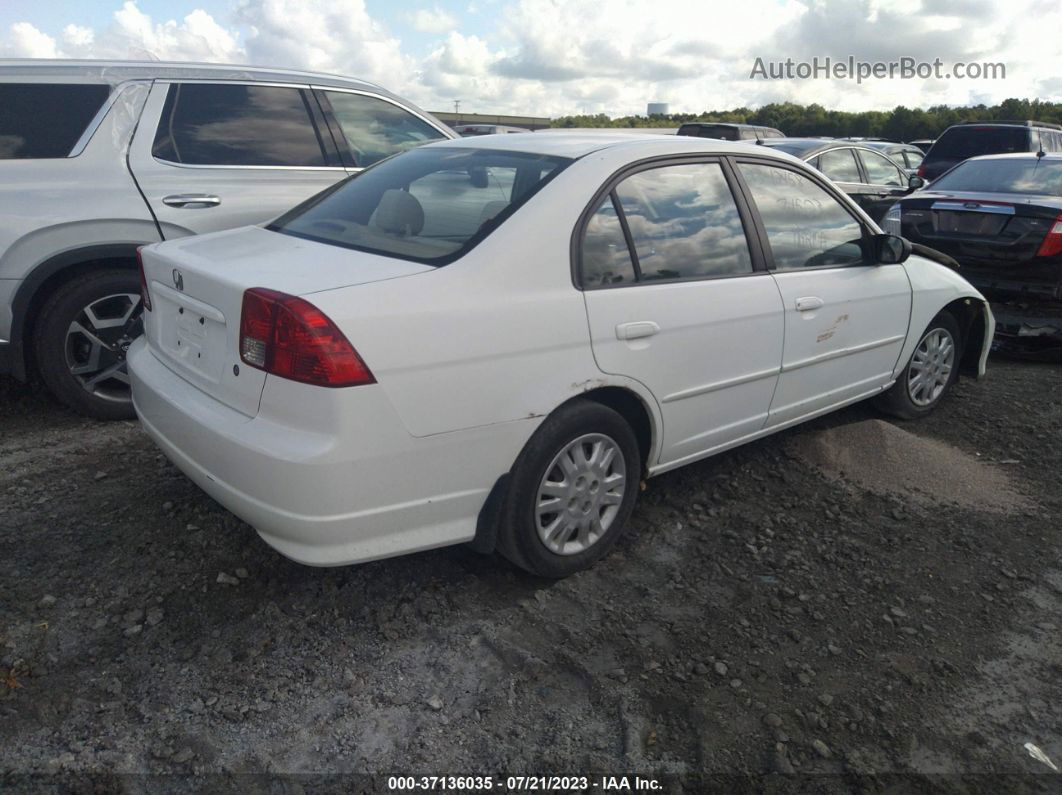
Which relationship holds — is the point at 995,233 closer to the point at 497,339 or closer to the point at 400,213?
the point at 400,213

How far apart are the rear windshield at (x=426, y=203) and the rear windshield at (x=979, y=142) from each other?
→ 12.0 m

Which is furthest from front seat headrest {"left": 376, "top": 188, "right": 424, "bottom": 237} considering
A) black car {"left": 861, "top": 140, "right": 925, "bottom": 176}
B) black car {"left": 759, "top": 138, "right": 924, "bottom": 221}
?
black car {"left": 861, "top": 140, "right": 925, "bottom": 176}

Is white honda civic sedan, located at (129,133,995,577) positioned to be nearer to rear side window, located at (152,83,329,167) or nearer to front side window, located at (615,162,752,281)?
front side window, located at (615,162,752,281)

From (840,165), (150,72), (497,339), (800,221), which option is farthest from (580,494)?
(840,165)

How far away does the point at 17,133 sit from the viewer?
4535mm

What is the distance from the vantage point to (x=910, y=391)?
17.0ft

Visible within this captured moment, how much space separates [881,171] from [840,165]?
1078 mm

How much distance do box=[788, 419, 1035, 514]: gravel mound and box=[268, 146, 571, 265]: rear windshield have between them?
224cm

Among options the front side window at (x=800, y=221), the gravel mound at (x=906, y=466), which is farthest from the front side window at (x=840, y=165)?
the front side window at (x=800, y=221)

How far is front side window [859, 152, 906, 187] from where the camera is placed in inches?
472

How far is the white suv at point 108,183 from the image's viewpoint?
446 cm

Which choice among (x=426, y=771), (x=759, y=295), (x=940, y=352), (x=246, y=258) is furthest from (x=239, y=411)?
(x=940, y=352)

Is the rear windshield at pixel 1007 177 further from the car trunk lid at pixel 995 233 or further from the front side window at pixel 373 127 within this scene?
the front side window at pixel 373 127

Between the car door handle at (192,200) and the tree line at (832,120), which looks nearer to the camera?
the car door handle at (192,200)
